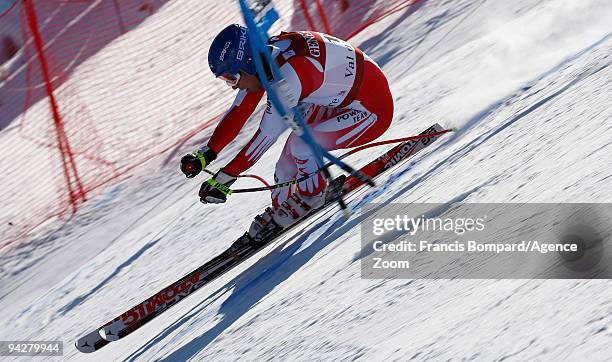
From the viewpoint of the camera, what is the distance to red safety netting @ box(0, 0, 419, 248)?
9.95 m

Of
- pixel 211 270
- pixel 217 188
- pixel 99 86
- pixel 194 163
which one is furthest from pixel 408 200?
pixel 99 86

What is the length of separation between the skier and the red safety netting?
3927 millimetres

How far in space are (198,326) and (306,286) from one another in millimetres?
820

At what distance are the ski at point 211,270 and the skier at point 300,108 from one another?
0.38 ft

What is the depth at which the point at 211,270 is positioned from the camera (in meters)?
6.05

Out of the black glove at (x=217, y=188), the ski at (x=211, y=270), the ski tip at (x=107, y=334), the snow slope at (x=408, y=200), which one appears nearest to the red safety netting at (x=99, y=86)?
the snow slope at (x=408, y=200)

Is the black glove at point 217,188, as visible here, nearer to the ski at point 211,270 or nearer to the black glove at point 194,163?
the black glove at point 194,163

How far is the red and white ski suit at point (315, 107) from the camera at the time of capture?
5754mm

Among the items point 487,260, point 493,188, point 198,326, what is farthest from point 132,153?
point 487,260

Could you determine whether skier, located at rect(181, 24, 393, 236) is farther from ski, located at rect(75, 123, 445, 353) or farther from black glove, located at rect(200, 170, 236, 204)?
ski, located at rect(75, 123, 445, 353)

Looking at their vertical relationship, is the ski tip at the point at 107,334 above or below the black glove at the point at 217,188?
below

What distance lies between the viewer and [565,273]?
3.34 meters

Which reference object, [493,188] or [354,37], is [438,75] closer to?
[354,37]

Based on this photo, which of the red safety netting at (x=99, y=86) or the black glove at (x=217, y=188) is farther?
the red safety netting at (x=99, y=86)
